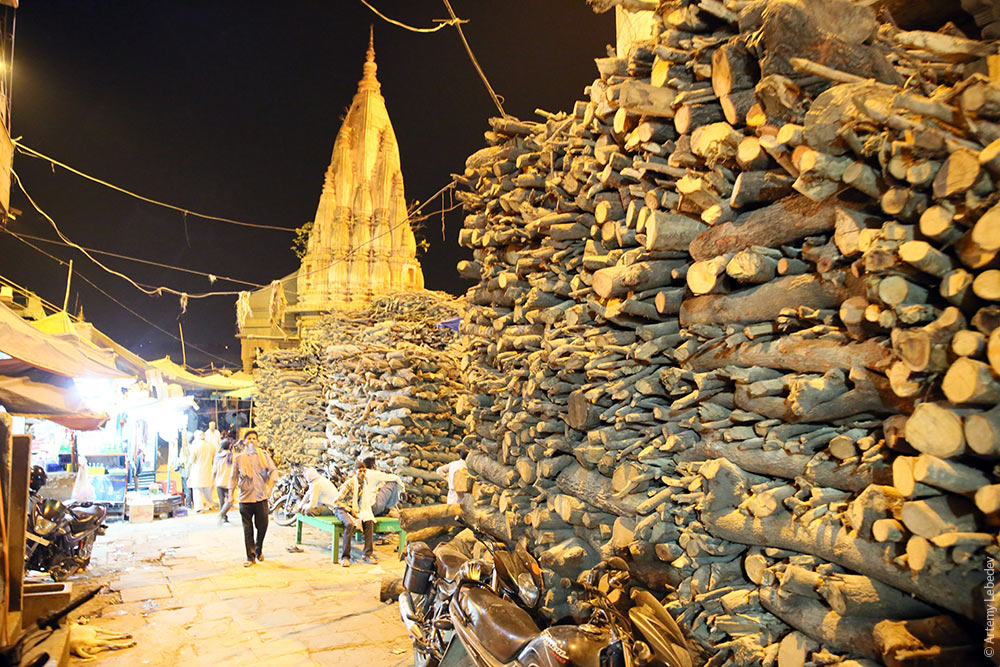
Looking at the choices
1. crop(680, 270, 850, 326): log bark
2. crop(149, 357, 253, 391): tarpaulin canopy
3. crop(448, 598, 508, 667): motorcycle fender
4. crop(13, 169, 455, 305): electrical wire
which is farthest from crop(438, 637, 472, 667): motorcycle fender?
crop(149, 357, 253, 391): tarpaulin canopy

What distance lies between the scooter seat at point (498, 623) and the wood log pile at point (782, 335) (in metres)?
0.54

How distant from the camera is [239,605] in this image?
26.2 ft

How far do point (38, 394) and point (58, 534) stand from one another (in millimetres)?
2485

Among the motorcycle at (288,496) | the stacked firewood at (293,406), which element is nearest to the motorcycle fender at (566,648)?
the motorcycle at (288,496)

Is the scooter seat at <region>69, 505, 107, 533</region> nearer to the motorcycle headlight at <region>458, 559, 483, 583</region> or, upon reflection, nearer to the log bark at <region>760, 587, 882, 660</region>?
the motorcycle headlight at <region>458, 559, 483, 583</region>

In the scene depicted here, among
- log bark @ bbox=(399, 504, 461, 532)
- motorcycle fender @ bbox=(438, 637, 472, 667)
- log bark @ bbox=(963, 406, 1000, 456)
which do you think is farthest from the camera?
log bark @ bbox=(399, 504, 461, 532)

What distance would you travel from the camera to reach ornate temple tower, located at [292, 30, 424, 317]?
28703 millimetres

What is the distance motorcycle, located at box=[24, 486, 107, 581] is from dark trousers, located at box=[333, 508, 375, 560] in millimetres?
3762

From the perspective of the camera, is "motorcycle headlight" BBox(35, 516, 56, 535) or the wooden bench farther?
the wooden bench

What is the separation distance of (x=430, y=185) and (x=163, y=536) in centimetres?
2485

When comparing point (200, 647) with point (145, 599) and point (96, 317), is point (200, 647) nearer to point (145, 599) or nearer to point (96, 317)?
point (145, 599)

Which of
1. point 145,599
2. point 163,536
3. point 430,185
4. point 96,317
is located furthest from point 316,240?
point 145,599

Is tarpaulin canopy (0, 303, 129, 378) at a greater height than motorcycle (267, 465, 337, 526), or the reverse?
tarpaulin canopy (0, 303, 129, 378)

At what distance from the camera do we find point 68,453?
15055mm
